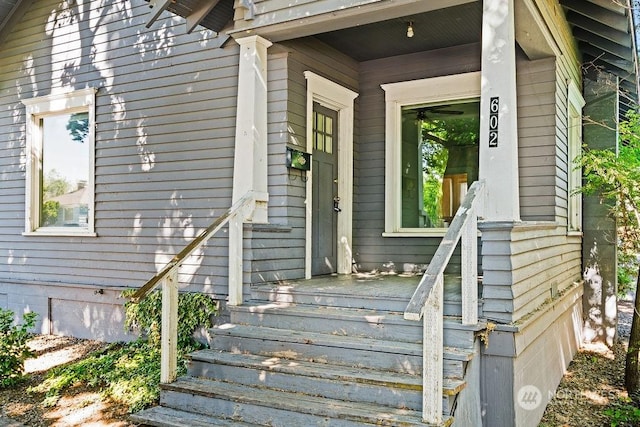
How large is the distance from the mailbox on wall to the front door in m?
0.27

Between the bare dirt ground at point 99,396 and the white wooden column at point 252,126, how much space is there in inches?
85.0

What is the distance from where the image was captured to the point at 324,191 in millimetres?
5992

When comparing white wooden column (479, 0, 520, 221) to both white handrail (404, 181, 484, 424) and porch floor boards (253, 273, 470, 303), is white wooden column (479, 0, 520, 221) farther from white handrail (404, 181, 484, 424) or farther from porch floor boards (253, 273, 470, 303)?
porch floor boards (253, 273, 470, 303)

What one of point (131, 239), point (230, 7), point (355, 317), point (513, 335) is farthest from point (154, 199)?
point (513, 335)

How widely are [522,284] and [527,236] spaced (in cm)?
42

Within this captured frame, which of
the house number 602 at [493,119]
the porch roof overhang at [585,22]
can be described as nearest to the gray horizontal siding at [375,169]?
the porch roof overhang at [585,22]

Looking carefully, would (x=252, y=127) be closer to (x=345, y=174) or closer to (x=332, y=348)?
(x=345, y=174)

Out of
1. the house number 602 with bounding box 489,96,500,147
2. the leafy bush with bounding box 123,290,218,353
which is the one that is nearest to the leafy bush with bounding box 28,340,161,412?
the leafy bush with bounding box 123,290,218,353

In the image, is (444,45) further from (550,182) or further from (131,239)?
(131,239)

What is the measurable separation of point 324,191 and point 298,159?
0.77m

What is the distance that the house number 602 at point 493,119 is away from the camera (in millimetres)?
4047

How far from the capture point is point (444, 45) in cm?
594

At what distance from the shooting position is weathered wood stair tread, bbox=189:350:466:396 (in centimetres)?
338

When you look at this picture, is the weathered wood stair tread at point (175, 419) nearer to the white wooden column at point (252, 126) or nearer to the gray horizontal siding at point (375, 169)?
the white wooden column at point (252, 126)
